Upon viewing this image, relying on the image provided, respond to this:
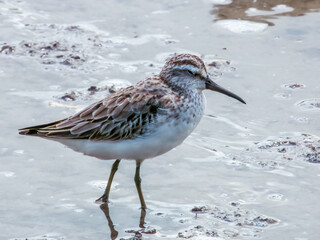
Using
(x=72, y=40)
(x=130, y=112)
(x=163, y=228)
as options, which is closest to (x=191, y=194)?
(x=163, y=228)

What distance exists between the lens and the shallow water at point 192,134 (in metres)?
7.56

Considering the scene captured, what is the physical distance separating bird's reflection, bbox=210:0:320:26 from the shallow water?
0.07 feet

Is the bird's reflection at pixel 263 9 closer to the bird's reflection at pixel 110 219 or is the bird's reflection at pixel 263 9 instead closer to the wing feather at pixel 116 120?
the wing feather at pixel 116 120

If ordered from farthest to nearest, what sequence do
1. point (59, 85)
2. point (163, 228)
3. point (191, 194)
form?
point (59, 85) < point (191, 194) < point (163, 228)

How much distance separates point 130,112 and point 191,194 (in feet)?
3.98

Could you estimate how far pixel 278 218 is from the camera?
24.7 feet

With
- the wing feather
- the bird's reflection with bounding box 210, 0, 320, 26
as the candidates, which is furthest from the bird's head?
the bird's reflection with bounding box 210, 0, 320, 26

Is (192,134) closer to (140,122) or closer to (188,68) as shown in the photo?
(188,68)

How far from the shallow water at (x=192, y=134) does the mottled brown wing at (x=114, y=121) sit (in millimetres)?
776

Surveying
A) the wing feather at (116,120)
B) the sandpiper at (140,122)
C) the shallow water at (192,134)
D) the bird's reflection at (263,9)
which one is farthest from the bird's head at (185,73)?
the bird's reflection at (263,9)

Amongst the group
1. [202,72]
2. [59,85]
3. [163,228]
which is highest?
[202,72]

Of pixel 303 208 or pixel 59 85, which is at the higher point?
pixel 59 85

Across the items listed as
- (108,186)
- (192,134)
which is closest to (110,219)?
(108,186)

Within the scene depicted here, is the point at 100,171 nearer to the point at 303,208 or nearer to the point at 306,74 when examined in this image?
the point at 303,208
